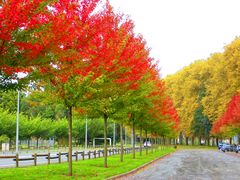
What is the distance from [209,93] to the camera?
86.2 meters

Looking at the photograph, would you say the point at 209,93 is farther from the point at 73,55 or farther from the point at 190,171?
the point at 73,55

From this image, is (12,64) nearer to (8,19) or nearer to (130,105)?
(8,19)

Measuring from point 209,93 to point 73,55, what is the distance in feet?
246

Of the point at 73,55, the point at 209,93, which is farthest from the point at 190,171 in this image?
the point at 209,93

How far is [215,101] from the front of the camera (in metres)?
78.0

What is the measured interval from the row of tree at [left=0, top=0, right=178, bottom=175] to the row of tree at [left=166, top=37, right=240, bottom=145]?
37.8 m

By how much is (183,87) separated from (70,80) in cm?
7982

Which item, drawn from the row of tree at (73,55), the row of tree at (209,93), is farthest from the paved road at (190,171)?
the row of tree at (209,93)

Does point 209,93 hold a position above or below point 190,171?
above

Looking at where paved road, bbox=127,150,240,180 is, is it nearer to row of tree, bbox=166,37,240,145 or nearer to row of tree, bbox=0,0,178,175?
row of tree, bbox=0,0,178,175

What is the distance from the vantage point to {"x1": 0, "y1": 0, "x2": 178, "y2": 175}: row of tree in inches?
426

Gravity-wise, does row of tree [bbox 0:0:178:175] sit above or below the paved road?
above

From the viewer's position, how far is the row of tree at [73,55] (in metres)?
10.8

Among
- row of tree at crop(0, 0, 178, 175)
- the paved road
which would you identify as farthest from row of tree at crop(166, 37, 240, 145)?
row of tree at crop(0, 0, 178, 175)
